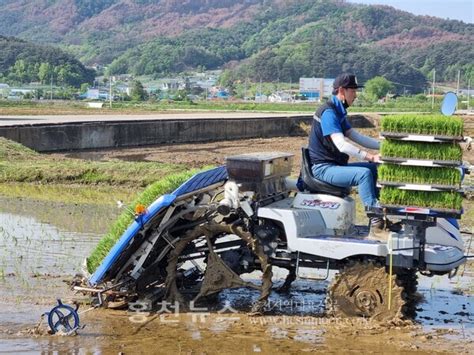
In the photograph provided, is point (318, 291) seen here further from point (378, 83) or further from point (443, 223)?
point (378, 83)

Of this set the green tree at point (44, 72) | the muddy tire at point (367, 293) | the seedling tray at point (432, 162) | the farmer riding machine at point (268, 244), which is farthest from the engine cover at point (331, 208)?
the green tree at point (44, 72)

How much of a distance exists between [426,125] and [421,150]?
0.22m

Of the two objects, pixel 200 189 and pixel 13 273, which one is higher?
pixel 200 189

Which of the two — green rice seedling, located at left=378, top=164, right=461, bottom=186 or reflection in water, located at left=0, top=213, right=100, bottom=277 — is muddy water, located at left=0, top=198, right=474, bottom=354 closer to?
reflection in water, located at left=0, top=213, right=100, bottom=277

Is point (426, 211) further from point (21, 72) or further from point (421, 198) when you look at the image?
point (21, 72)

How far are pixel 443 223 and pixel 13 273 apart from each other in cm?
474

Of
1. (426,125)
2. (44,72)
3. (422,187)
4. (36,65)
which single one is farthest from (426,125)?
(36,65)

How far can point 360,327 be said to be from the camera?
8094mm

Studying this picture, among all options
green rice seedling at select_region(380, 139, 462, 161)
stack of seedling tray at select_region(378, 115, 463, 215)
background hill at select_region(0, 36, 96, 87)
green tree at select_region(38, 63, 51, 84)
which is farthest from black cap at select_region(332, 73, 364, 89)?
background hill at select_region(0, 36, 96, 87)

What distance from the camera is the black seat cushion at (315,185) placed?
8.60m

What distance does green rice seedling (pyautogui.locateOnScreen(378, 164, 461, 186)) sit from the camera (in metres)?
7.84

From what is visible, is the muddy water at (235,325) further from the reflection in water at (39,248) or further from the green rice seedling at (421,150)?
the green rice seedling at (421,150)

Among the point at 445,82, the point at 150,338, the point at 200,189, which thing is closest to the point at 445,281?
the point at 200,189

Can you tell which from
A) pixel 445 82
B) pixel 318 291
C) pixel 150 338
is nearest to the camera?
pixel 150 338
